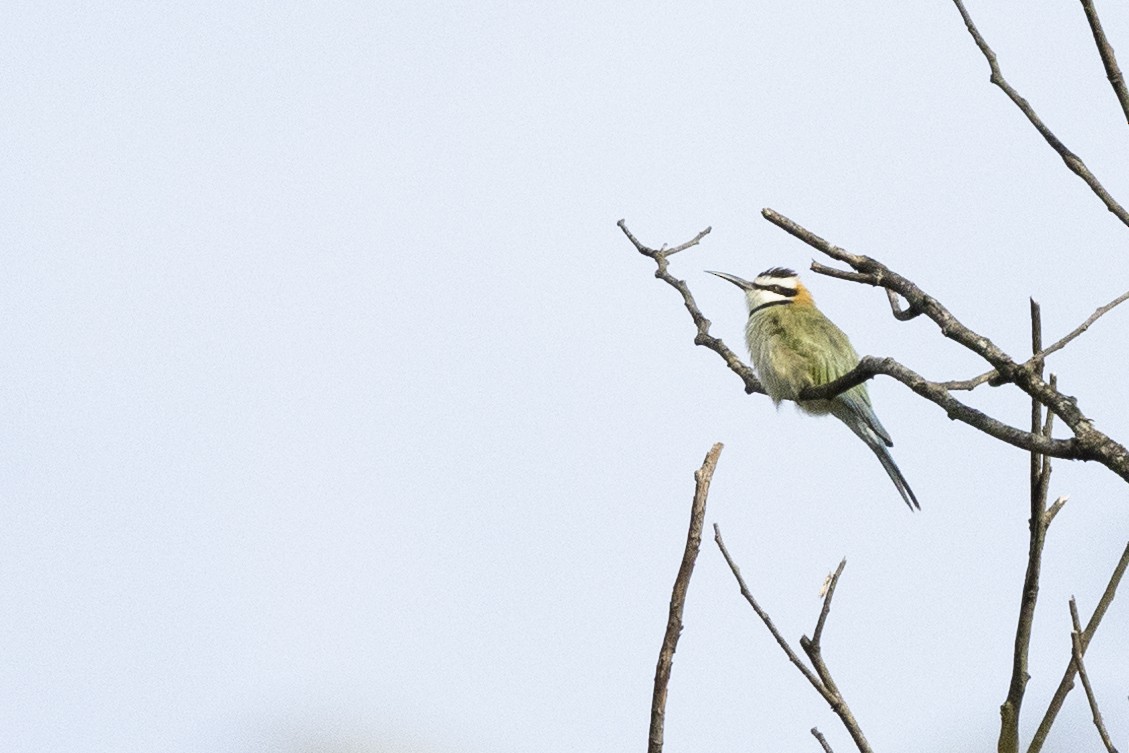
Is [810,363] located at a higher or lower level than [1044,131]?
higher

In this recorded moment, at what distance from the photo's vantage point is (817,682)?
199 cm

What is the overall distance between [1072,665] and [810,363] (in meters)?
3.68

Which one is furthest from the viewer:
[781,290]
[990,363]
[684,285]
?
[781,290]

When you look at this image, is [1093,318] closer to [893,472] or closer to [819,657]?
[819,657]

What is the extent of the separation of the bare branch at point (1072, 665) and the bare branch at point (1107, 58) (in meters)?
0.67

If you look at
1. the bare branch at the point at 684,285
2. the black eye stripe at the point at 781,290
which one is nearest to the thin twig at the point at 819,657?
the bare branch at the point at 684,285

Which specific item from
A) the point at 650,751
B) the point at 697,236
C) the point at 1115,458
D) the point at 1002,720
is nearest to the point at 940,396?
the point at 1115,458

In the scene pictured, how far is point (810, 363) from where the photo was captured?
563 cm

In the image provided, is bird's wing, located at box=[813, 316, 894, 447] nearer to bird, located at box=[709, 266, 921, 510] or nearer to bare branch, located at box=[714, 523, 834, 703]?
bird, located at box=[709, 266, 921, 510]

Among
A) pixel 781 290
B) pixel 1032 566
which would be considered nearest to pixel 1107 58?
pixel 1032 566

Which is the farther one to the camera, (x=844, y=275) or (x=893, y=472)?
(x=893, y=472)

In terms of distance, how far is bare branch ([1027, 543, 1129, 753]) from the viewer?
6.08 ft

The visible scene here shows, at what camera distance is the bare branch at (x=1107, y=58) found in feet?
6.11

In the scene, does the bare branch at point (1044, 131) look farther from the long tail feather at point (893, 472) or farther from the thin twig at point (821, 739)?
the long tail feather at point (893, 472)
